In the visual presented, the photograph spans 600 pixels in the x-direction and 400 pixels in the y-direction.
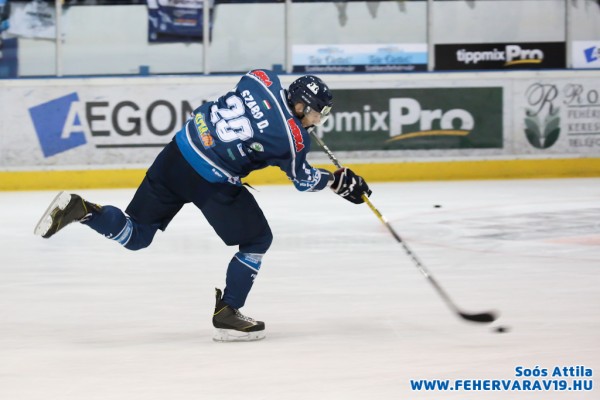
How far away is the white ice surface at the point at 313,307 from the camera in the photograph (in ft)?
13.0

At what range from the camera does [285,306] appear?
549 cm

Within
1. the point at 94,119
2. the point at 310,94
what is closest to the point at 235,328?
the point at 310,94

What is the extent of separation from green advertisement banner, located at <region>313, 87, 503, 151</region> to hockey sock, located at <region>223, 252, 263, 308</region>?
7426 mm

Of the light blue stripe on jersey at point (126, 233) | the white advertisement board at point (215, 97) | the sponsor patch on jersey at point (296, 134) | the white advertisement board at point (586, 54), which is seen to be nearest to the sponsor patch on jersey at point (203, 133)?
the sponsor patch on jersey at point (296, 134)

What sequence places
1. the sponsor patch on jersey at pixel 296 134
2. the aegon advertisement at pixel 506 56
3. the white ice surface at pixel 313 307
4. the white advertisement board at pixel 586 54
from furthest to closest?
1. the white advertisement board at pixel 586 54
2. the aegon advertisement at pixel 506 56
3. the sponsor patch on jersey at pixel 296 134
4. the white ice surface at pixel 313 307

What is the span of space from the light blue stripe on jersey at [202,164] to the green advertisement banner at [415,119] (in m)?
7.38

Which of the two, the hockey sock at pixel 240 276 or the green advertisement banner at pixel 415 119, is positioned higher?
the green advertisement banner at pixel 415 119

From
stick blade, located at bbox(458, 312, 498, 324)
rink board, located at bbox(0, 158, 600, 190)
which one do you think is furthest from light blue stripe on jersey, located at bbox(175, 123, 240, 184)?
rink board, located at bbox(0, 158, 600, 190)

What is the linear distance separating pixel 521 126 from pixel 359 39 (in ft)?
5.92

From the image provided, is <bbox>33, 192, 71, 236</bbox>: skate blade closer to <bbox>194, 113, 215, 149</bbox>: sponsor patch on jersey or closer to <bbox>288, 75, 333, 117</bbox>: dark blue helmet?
<bbox>194, 113, 215, 149</bbox>: sponsor patch on jersey

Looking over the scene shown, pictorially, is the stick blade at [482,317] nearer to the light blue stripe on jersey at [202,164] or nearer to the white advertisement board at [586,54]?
the light blue stripe on jersey at [202,164]

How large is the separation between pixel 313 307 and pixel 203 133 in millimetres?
1074

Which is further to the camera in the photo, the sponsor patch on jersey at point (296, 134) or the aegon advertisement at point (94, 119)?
the aegon advertisement at point (94, 119)

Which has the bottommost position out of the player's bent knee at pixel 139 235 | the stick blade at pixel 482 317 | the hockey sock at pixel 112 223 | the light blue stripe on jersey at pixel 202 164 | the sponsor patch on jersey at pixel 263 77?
the stick blade at pixel 482 317
